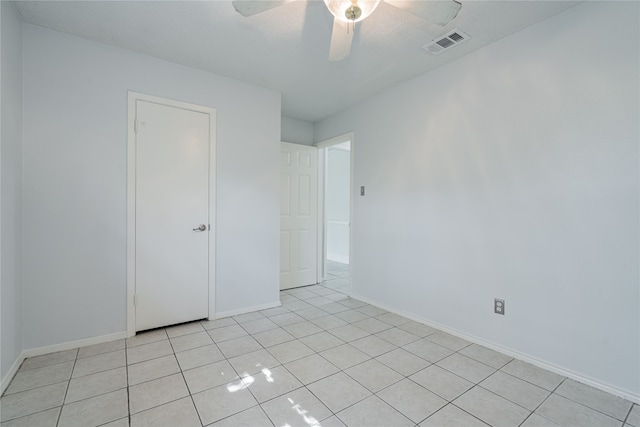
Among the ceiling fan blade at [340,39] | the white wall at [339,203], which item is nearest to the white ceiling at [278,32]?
the ceiling fan blade at [340,39]

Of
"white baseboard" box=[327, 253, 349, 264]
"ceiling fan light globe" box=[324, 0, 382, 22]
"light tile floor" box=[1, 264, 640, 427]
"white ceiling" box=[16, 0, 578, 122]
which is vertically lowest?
"light tile floor" box=[1, 264, 640, 427]

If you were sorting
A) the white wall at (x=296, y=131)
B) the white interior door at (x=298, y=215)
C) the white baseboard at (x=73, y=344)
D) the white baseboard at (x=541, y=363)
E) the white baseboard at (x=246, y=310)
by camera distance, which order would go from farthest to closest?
the white wall at (x=296, y=131)
the white interior door at (x=298, y=215)
the white baseboard at (x=246, y=310)
the white baseboard at (x=73, y=344)
the white baseboard at (x=541, y=363)

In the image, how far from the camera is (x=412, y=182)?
301cm

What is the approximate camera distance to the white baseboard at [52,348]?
187cm

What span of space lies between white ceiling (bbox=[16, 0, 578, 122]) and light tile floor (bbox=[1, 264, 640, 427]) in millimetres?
2469

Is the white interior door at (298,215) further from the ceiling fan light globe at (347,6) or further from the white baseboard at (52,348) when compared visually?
the ceiling fan light globe at (347,6)

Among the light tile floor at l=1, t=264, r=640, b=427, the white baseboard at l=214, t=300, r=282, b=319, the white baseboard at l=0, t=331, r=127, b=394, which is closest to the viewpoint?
the light tile floor at l=1, t=264, r=640, b=427

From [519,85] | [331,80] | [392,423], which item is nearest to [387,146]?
[331,80]

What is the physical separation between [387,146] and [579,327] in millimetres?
2242

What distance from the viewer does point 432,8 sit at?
1485 mm

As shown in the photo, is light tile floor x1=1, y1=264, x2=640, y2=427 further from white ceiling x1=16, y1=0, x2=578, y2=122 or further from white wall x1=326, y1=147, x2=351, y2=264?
white wall x1=326, y1=147, x2=351, y2=264

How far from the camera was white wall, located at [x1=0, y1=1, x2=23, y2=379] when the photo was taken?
182cm

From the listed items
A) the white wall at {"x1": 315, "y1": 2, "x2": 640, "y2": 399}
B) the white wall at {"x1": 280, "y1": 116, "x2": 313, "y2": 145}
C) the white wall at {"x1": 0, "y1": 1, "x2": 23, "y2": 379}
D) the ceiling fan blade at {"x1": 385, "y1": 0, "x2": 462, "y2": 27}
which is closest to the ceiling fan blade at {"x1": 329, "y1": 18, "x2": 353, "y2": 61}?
the ceiling fan blade at {"x1": 385, "y1": 0, "x2": 462, "y2": 27}

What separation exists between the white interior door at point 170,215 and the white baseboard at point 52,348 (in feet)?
0.63
